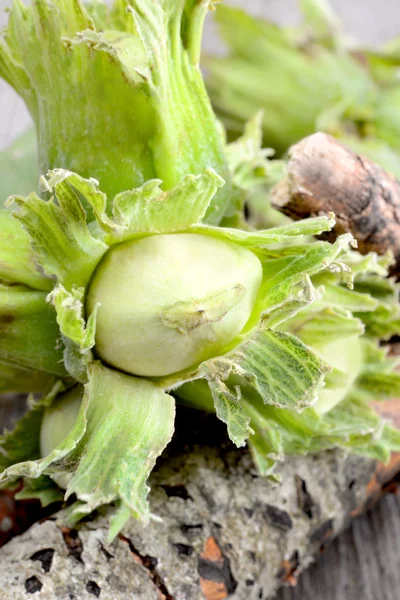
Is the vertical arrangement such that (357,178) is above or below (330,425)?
above

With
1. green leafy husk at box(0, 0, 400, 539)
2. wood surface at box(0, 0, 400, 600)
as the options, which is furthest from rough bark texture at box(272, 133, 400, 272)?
wood surface at box(0, 0, 400, 600)

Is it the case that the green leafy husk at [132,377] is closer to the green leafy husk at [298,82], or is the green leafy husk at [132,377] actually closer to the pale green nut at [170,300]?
the pale green nut at [170,300]

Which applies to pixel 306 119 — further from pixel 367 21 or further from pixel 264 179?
pixel 367 21

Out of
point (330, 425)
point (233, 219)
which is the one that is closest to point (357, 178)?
point (233, 219)

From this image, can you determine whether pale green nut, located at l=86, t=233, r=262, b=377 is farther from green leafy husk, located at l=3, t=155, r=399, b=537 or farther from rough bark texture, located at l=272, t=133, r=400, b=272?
rough bark texture, located at l=272, t=133, r=400, b=272

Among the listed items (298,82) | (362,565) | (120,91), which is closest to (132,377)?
(120,91)

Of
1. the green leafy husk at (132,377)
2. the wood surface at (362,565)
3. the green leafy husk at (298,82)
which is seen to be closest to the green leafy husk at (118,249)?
the green leafy husk at (132,377)
